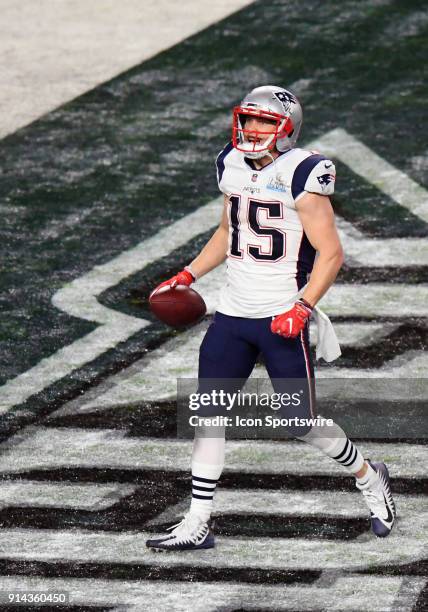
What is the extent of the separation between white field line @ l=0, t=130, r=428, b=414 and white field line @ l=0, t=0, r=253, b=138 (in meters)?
2.35

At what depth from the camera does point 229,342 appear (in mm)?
6676

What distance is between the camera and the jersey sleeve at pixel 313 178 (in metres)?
6.54

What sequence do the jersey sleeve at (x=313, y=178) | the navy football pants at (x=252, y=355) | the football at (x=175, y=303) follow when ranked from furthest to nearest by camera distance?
the football at (x=175, y=303), the navy football pants at (x=252, y=355), the jersey sleeve at (x=313, y=178)

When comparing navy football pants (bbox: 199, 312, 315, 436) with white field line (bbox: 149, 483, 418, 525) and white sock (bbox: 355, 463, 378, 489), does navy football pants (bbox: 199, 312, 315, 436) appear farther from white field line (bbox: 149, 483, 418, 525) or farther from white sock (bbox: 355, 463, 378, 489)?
white field line (bbox: 149, 483, 418, 525)

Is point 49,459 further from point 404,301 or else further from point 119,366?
point 404,301

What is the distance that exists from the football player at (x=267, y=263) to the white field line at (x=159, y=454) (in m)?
0.69

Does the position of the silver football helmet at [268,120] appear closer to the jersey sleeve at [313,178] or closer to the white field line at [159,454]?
the jersey sleeve at [313,178]

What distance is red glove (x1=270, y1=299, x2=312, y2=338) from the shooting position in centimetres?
643

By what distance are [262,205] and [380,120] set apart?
527cm

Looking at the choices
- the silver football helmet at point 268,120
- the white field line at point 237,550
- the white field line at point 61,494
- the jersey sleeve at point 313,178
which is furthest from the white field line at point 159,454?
the silver football helmet at point 268,120

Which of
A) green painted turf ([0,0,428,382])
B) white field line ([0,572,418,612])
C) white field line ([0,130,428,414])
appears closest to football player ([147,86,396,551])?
white field line ([0,572,418,612])

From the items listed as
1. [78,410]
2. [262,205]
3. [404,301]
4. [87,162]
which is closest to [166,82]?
[87,162]

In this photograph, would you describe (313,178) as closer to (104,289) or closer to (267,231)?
(267,231)

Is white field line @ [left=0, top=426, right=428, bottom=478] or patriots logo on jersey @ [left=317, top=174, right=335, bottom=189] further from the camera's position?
white field line @ [left=0, top=426, right=428, bottom=478]
